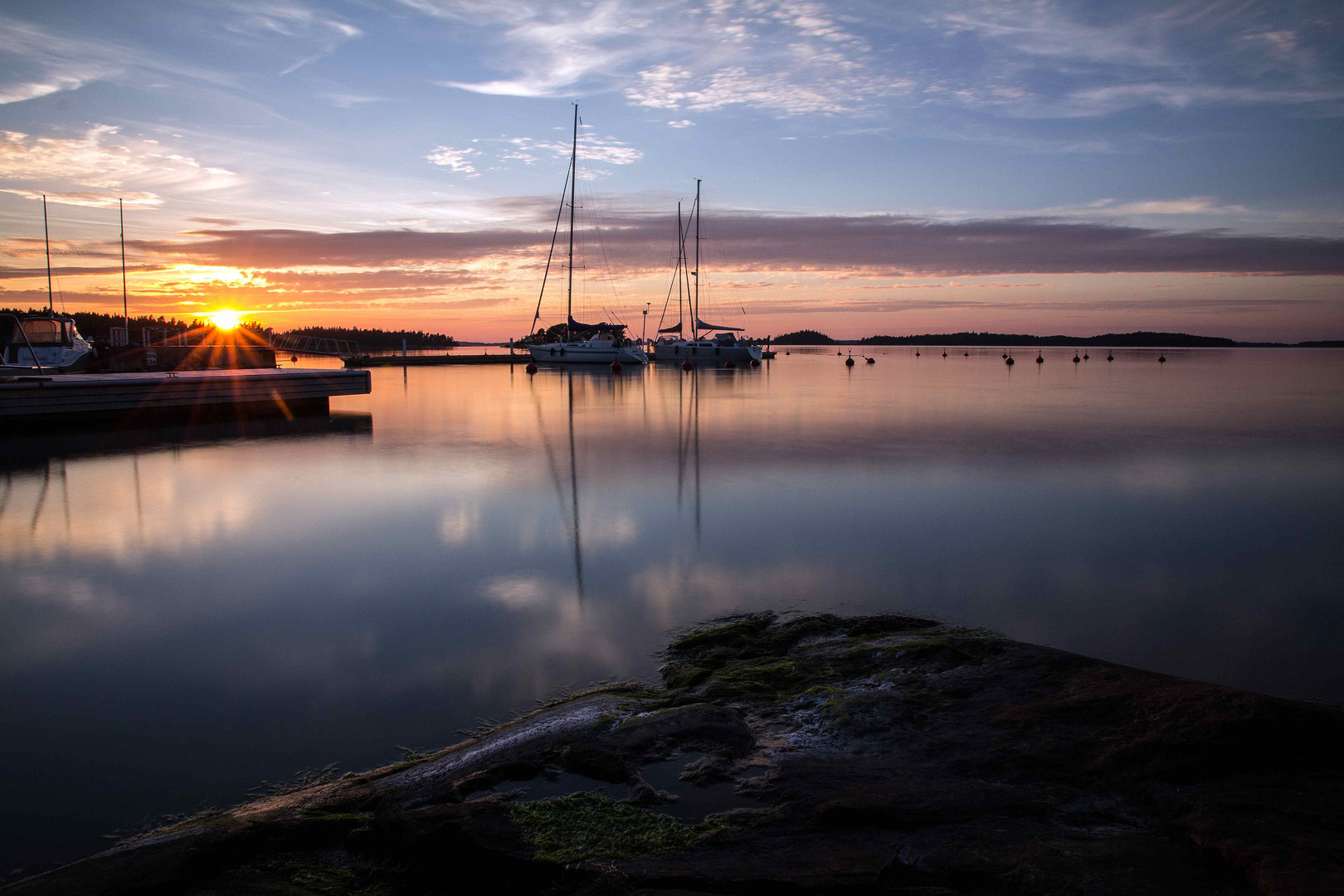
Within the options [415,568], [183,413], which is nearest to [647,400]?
[183,413]

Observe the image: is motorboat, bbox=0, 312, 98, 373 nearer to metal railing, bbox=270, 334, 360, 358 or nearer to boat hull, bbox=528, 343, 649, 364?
metal railing, bbox=270, 334, 360, 358

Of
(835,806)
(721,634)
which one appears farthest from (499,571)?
(835,806)

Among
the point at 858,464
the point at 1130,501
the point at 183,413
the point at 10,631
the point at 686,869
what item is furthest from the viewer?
the point at 183,413

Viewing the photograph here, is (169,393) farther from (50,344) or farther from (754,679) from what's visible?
(754,679)

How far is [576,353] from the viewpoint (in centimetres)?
5122

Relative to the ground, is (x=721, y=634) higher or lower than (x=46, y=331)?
lower

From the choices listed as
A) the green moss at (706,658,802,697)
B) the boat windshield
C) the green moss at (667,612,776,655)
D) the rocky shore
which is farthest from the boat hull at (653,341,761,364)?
the rocky shore

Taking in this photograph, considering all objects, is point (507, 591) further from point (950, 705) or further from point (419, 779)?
point (950, 705)

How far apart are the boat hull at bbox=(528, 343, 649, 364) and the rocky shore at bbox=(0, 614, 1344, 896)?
47231mm

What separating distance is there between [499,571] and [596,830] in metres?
3.85

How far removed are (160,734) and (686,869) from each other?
111 inches

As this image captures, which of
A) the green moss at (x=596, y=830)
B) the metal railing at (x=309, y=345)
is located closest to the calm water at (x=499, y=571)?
the green moss at (x=596, y=830)

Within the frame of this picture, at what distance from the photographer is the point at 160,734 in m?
3.90

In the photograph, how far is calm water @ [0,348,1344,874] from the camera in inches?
159
